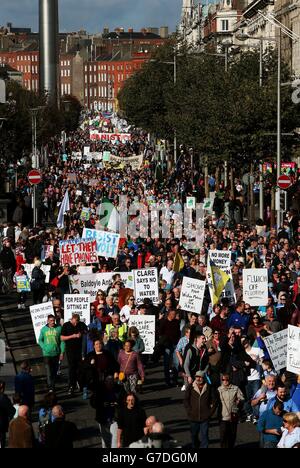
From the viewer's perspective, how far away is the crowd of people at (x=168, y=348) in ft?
52.3

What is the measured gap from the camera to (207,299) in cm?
2773

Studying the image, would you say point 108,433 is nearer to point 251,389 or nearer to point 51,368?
point 251,389

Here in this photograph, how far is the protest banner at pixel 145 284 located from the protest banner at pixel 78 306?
7.92ft

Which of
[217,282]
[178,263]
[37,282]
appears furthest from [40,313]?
[37,282]

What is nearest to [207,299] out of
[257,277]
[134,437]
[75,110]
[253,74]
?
[257,277]

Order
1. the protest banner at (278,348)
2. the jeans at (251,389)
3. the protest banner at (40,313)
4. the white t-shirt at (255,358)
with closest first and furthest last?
the protest banner at (278,348), the jeans at (251,389), the white t-shirt at (255,358), the protest banner at (40,313)

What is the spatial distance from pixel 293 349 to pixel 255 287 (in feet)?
24.1

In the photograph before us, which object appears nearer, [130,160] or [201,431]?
[201,431]

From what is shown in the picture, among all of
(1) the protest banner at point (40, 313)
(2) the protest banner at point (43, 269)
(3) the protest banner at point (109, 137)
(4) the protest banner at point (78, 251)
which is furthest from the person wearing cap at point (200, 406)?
(3) the protest banner at point (109, 137)

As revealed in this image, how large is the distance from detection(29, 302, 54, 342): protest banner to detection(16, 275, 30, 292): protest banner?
341 inches

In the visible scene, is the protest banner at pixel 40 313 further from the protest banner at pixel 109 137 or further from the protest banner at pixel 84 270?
the protest banner at pixel 109 137

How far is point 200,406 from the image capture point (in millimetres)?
17125

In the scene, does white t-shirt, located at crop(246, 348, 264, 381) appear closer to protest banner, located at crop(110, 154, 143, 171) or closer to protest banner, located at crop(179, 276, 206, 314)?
protest banner, located at crop(179, 276, 206, 314)

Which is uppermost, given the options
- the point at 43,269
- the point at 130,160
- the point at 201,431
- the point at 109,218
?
the point at 130,160
